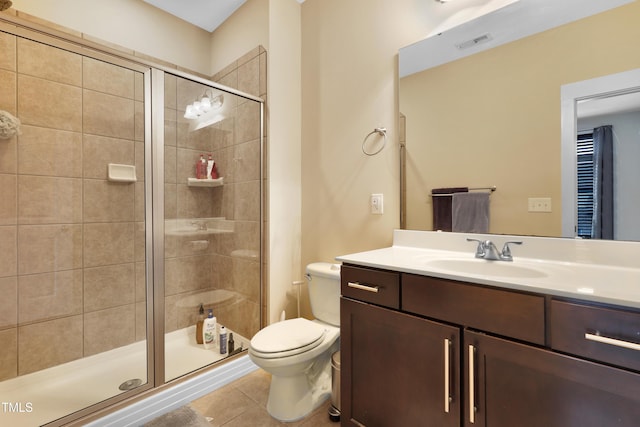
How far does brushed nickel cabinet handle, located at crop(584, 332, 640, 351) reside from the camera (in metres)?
0.69

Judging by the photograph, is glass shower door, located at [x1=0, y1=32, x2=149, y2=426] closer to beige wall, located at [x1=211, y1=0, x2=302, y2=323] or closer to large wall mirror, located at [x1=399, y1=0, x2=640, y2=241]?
beige wall, located at [x1=211, y1=0, x2=302, y2=323]

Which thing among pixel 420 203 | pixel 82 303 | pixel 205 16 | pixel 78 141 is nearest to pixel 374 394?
pixel 420 203

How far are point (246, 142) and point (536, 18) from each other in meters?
1.80

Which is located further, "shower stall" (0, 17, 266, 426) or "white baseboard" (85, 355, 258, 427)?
"shower stall" (0, 17, 266, 426)

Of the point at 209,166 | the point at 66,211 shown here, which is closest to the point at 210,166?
the point at 209,166

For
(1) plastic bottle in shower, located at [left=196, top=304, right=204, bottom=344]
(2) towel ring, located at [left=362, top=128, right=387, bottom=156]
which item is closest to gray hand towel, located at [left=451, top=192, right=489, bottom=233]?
(2) towel ring, located at [left=362, top=128, right=387, bottom=156]

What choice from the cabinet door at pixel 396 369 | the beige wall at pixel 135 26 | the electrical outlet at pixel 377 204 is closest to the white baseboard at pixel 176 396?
the cabinet door at pixel 396 369

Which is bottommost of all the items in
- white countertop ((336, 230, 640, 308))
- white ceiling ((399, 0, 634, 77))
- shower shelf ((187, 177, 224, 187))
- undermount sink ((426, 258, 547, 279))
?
undermount sink ((426, 258, 547, 279))

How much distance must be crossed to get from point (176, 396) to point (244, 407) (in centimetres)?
40

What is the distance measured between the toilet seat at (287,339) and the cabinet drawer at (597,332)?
102 cm

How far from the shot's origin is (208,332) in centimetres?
208

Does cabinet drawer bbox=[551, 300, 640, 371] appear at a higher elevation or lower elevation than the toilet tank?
higher

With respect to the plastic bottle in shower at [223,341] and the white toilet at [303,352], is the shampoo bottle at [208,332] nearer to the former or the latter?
the plastic bottle in shower at [223,341]

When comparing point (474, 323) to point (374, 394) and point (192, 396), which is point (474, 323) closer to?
point (374, 394)
